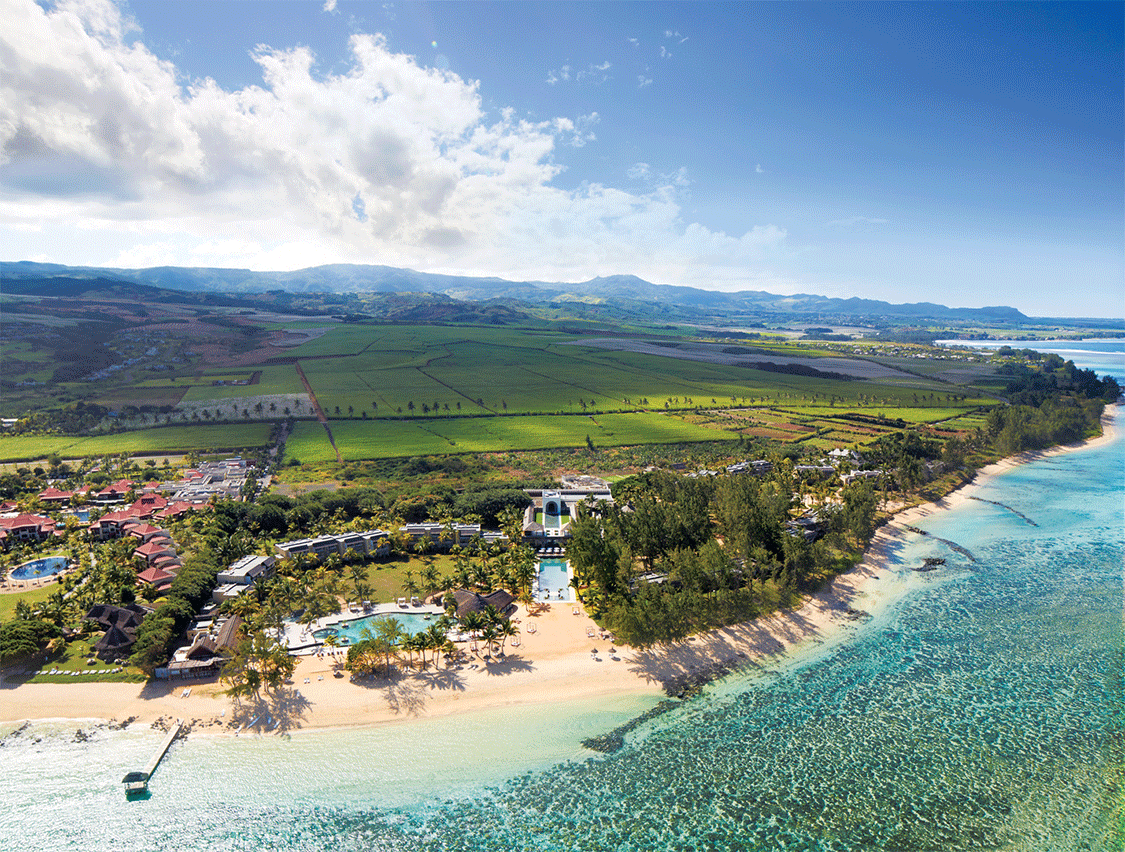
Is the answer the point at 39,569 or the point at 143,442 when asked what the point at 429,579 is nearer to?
the point at 39,569

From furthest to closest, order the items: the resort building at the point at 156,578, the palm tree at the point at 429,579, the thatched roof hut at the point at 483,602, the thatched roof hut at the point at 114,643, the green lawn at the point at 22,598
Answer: the palm tree at the point at 429,579
the resort building at the point at 156,578
the thatched roof hut at the point at 483,602
the green lawn at the point at 22,598
the thatched roof hut at the point at 114,643

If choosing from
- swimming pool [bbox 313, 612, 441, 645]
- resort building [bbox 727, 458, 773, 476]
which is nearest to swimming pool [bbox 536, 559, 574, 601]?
swimming pool [bbox 313, 612, 441, 645]

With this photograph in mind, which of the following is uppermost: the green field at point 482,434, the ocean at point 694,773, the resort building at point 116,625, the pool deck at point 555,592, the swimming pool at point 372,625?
the green field at point 482,434

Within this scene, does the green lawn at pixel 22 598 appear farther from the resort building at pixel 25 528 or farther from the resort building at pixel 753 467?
the resort building at pixel 753 467

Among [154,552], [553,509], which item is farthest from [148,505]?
[553,509]

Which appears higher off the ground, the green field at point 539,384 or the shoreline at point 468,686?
the green field at point 539,384

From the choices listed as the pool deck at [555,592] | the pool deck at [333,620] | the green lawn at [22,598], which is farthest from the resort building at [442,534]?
the green lawn at [22,598]

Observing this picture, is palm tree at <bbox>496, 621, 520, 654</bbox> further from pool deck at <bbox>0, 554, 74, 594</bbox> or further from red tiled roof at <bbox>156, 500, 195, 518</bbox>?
red tiled roof at <bbox>156, 500, 195, 518</bbox>
